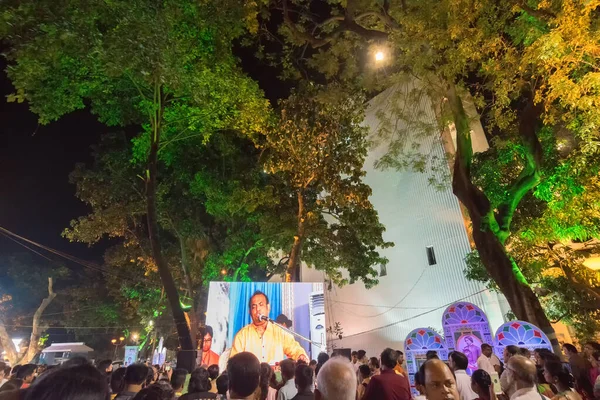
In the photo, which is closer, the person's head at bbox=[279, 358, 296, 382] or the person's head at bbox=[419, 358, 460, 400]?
the person's head at bbox=[419, 358, 460, 400]

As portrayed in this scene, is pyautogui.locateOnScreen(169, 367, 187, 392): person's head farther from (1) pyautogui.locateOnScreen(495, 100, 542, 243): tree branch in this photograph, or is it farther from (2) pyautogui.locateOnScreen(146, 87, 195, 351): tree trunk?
(1) pyautogui.locateOnScreen(495, 100, 542, 243): tree branch

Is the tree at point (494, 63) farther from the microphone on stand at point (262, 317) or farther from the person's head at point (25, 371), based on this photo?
the person's head at point (25, 371)

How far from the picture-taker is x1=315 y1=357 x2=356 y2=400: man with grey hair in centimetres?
248

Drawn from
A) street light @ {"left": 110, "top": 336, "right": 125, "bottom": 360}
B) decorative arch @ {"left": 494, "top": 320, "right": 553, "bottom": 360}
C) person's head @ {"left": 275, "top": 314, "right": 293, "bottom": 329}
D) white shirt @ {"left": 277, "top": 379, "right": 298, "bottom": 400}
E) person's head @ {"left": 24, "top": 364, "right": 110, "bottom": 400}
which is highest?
street light @ {"left": 110, "top": 336, "right": 125, "bottom": 360}

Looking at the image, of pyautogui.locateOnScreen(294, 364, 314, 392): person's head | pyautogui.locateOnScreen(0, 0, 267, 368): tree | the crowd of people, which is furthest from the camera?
pyautogui.locateOnScreen(0, 0, 267, 368): tree

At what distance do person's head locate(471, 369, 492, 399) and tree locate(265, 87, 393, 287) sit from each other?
27.9 feet

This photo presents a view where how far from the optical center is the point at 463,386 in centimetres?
427

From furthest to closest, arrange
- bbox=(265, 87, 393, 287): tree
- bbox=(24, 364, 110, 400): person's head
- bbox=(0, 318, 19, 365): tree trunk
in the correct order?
bbox=(0, 318, 19, 365): tree trunk, bbox=(265, 87, 393, 287): tree, bbox=(24, 364, 110, 400): person's head

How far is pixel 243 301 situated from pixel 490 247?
21.5 feet

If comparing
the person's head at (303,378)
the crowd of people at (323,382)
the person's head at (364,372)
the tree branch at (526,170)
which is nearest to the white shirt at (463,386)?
the crowd of people at (323,382)

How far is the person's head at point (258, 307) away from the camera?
8.98 m

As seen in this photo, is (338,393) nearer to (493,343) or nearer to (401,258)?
(493,343)

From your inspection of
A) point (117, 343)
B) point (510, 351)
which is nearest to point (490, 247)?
point (510, 351)

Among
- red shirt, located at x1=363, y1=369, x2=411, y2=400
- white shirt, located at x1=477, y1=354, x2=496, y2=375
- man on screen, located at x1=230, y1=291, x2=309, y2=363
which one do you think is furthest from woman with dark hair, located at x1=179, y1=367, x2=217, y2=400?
man on screen, located at x1=230, y1=291, x2=309, y2=363
